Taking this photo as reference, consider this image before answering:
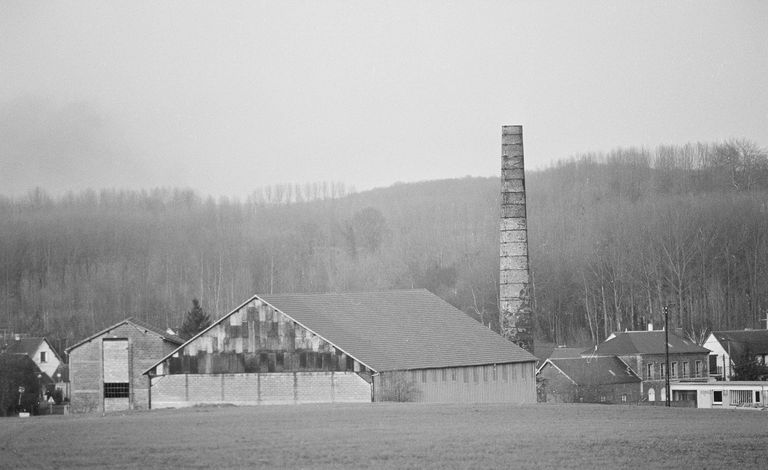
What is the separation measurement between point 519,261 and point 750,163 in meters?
56.0

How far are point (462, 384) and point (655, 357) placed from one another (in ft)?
102

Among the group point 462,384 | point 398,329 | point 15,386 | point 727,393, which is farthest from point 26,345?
Result: point 727,393

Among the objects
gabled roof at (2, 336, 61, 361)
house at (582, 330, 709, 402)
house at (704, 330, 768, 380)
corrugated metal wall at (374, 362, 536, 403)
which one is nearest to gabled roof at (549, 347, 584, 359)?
house at (582, 330, 709, 402)

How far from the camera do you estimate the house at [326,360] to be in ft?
159

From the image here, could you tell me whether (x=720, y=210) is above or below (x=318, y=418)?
above

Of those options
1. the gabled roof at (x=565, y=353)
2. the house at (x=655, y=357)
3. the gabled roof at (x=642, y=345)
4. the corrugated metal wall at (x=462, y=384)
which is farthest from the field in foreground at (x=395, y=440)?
the gabled roof at (x=565, y=353)

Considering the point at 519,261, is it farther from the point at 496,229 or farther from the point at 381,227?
the point at 381,227

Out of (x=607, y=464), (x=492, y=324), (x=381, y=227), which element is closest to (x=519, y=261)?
(x=492, y=324)

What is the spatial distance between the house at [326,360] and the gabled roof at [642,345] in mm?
25117

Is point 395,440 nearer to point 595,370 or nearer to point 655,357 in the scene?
point 595,370

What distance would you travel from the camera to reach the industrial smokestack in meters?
70.4

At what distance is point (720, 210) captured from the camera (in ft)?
336

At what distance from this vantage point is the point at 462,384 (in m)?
51.8

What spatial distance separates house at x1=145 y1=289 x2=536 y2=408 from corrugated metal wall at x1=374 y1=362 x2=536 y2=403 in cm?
5
